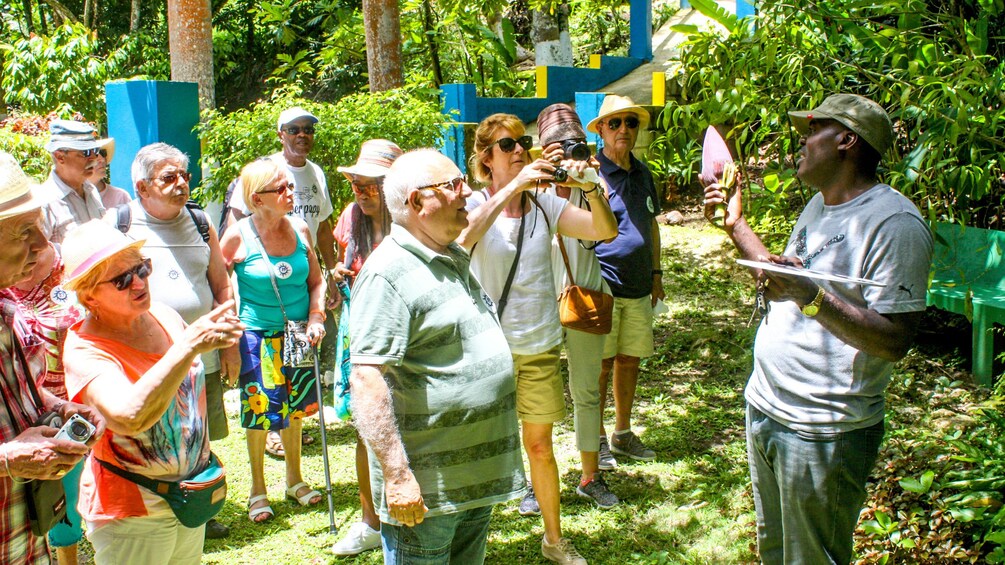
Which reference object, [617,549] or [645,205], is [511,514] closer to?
[617,549]

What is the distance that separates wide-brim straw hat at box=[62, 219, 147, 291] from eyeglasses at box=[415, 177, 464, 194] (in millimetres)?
940

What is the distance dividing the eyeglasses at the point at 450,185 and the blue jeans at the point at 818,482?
126cm

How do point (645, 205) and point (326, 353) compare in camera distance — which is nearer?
point (645, 205)

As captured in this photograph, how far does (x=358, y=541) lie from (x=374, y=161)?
6.13 ft

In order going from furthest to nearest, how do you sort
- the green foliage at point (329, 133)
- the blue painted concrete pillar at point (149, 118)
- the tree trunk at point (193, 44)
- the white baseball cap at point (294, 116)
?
the tree trunk at point (193, 44), the blue painted concrete pillar at point (149, 118), the green foliage at point (329, 133), the white baseball cap at point (294, 116)

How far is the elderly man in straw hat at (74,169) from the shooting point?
15.8ft

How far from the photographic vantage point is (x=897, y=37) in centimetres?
430

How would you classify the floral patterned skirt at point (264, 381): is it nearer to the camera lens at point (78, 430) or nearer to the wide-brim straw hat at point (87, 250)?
Result: the wide-brim straw hat at point (87, 250)

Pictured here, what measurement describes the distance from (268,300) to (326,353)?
3.90ft

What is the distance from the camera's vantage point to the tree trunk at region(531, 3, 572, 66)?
11.2 meters

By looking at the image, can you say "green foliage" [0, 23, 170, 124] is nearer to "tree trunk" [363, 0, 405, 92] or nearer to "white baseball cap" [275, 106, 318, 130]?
"tree trunk" [363, 0, 405, 92]

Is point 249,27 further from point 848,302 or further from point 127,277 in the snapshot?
point 848,302

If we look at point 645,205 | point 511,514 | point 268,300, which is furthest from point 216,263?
point 645,205

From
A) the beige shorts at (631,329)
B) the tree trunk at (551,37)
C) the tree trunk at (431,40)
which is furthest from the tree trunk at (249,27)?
the beige shorts at (631,329)
